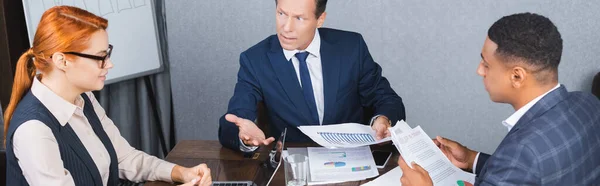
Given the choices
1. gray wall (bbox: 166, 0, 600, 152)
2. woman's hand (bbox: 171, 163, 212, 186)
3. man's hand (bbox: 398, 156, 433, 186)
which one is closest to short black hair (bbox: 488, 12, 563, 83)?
man's hand (bbox: 398, 156, 433, 186)

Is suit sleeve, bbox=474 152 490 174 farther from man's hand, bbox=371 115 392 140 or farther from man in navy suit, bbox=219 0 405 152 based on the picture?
man in navy suit, bbox=219 0 405 152

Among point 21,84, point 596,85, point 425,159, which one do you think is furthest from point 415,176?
point 596,85

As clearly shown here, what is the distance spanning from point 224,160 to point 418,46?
171cm

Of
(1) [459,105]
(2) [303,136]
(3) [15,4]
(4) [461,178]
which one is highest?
(3) [15,4]

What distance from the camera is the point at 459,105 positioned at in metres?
3.66

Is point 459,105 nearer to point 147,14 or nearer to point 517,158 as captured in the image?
point 147,14


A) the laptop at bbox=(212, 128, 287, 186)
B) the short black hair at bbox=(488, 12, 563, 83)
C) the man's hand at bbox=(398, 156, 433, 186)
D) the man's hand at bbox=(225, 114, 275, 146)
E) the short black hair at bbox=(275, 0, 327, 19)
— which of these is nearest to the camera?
the short black hair at bbox=(488, 12, 563, 83)

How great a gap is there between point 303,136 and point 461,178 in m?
0.80

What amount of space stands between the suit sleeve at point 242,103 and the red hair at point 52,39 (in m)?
0.56

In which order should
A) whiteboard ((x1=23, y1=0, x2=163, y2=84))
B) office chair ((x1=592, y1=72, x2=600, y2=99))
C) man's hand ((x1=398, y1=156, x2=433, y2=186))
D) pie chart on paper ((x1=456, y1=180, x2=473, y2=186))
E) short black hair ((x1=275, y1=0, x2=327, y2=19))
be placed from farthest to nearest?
office chair ((x1=592, y1=72, x2=600, y2=99)) < whiteboard ((x1=23, y1=0, x2=163, y2=84)) < short black hair ((x1=275, y1=0, x2=327, y2=19)) < pie chart on paper ((x1=456, y1=180, x2=473, y2=186)) < man's hand ((x1=398, y1=156, x2=433, y2=186))

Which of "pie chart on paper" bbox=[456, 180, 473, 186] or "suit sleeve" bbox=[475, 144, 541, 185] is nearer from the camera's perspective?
"suit sleeve" bbox=[475, 144, 541, 185]

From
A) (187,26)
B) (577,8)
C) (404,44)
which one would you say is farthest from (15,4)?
(577,8)

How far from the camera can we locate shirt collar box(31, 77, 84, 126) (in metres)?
1.86

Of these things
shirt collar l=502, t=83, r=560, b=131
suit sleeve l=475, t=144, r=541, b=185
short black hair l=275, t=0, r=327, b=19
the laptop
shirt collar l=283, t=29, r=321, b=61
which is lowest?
the laptop
